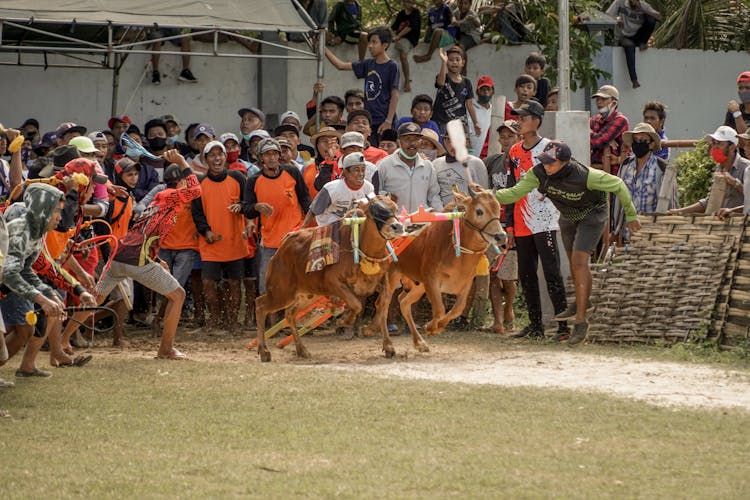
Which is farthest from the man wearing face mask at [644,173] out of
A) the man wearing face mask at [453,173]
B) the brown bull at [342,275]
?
the brown bull at [342,275]

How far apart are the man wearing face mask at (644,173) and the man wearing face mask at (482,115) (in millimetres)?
2554

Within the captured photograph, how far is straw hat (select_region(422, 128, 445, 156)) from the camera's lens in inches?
599

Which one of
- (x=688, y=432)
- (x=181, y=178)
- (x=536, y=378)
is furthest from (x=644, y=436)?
(x=181, y=178)

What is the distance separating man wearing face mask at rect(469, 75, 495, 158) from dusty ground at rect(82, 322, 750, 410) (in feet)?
11.0

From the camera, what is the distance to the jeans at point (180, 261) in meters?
15.5

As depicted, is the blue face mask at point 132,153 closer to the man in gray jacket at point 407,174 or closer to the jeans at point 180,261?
the jeans at point 180,261

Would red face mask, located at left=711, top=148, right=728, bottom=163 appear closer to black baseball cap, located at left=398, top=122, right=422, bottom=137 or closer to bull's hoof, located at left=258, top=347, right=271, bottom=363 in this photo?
black baseball cap, located at left=398, top=122, right=422, bottom=137

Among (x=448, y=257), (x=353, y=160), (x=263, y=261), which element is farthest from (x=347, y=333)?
(x=353, y=160)

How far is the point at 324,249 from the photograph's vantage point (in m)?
12.5

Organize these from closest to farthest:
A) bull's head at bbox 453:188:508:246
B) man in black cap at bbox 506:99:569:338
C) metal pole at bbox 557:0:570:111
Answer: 1. bull's head at bbox 453:188:508:246
2. man in black cap at bbox 506:99:569:338
3. metal pole at bbox 557:0:570:111

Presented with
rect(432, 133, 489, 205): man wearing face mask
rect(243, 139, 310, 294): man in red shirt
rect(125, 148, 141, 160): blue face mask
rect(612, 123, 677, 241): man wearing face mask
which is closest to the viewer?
rect(432, 133, 489, 205): man wearing face mask

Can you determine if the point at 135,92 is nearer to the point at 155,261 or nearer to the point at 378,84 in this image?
the point at 378,84

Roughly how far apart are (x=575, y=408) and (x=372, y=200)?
3.58 m

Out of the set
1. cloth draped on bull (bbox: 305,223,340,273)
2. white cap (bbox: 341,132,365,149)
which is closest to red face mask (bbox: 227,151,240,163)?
white cap (bbox: 341,132,365,149)
